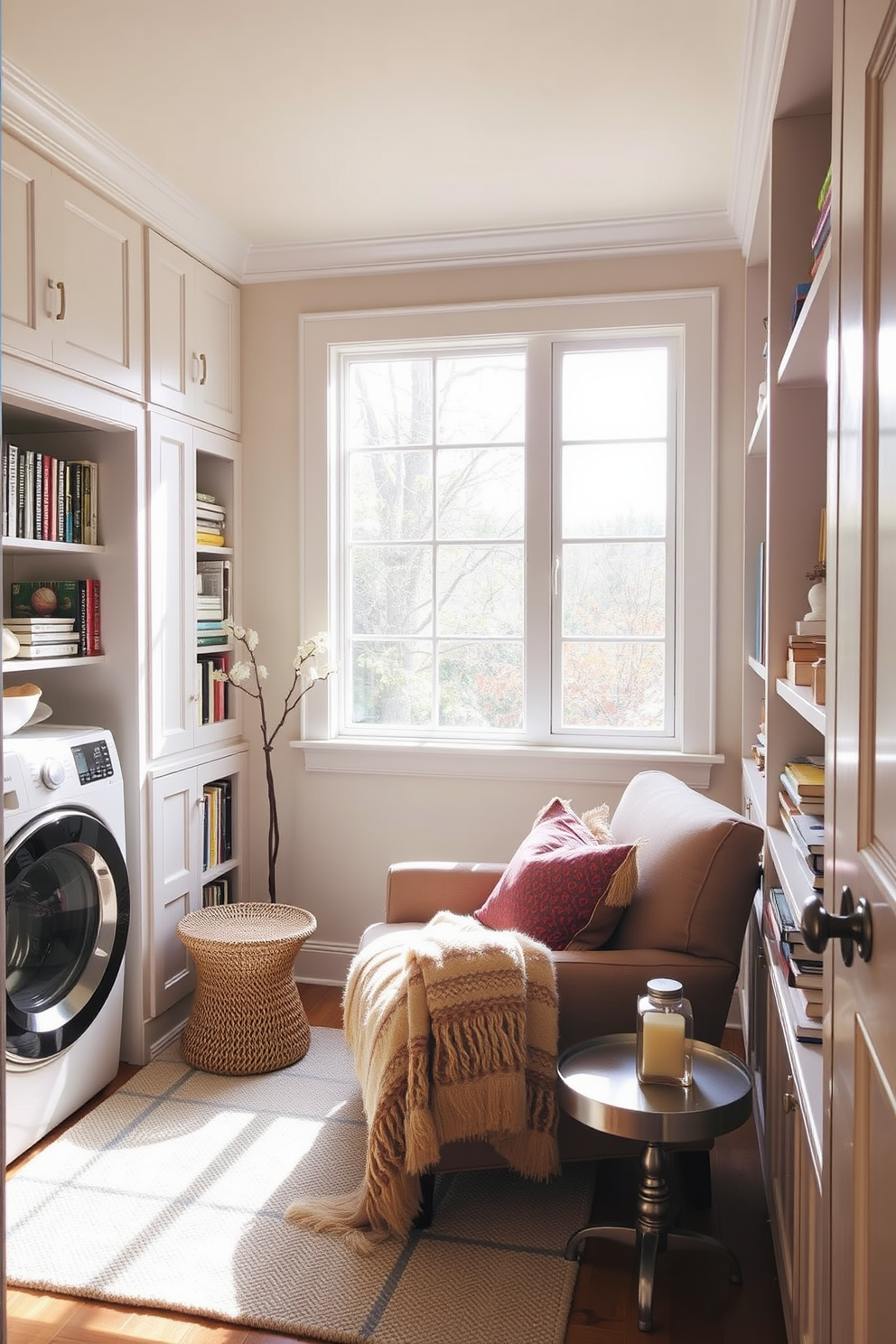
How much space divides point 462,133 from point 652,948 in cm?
215

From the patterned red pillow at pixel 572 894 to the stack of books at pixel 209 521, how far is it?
5.59ft

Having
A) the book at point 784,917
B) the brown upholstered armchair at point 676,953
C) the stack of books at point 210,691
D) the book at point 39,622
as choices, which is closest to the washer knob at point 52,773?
the book at point 39,622

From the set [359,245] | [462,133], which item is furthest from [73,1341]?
[359,245]

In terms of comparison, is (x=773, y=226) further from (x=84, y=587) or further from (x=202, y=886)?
(x=202, y=886)

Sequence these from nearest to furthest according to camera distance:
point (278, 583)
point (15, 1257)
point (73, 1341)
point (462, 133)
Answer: point (73, 1341), point (15, 1257), point (462, 133), point (278, 583)

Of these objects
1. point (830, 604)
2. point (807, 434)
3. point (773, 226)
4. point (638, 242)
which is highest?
point (638, 242)

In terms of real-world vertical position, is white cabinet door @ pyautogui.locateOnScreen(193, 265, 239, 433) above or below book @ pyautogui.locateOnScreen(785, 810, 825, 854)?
above

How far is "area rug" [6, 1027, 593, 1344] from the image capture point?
1992mm

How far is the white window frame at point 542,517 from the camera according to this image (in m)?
3.39

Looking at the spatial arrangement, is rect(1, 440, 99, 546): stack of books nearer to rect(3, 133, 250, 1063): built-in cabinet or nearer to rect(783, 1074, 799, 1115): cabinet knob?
rect(3, 133, 250, 1063): built-in cabinet

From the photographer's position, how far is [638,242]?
11.1 ft

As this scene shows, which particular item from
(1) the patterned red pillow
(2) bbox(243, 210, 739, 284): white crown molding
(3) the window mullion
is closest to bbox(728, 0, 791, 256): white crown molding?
(2) bbox(243, 210, 739, 284): white crown molding

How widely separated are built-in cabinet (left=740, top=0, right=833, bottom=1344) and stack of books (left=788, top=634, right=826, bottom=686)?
0.02 metres

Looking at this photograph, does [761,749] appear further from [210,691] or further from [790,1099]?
[210,691]
